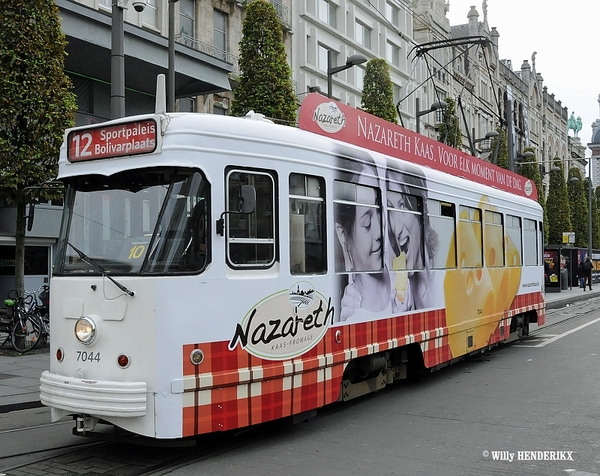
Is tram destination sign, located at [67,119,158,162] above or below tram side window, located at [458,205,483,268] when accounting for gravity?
above

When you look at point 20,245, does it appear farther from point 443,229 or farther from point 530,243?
point 530,243

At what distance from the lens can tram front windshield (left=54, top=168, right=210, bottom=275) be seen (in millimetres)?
6203

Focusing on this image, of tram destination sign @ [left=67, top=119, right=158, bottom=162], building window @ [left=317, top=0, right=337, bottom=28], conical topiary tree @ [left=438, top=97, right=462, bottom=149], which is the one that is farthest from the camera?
building window @ [left=317, top=0, right=337, bottom=28]

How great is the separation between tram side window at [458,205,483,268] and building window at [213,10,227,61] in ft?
55.1

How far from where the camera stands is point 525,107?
71.9 meters

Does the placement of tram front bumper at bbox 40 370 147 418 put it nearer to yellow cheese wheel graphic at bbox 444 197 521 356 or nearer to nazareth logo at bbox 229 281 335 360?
nazareth logo at bbox 229 281 335 360

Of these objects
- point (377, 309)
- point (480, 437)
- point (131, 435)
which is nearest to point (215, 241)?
point (131, 435)

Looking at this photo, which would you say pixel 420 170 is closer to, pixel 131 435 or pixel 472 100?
pixel 131 435

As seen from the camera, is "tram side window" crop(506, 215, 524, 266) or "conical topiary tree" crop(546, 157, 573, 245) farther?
"conical topiary tree" crop(546, 157, 573, 245)

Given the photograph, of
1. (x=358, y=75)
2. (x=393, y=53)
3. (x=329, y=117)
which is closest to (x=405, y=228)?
(x=329, y=117)

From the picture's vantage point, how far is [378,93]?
25719 mm

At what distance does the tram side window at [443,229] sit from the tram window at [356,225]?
63.1 inches

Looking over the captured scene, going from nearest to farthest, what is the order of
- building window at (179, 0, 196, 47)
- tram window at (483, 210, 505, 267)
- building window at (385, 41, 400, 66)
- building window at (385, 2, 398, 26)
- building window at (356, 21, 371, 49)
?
1. tram window at (483, 210, 505, 267)
2. building window at (179, 0, 196, 47)
3. building window at (356, 21, 371, 49)
4. building window at (385, 41, 400, 66)
5. building window at (385, 2, 398, 26)

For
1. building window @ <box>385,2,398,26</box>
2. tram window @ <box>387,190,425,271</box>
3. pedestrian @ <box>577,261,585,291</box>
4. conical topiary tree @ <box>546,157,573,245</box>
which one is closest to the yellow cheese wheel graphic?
tram window @ <box>387,190,425,271</box>
